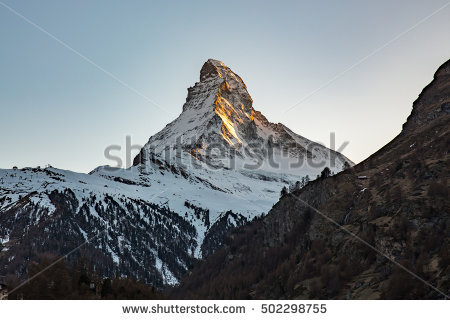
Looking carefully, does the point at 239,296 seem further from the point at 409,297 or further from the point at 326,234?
the point at 409,297

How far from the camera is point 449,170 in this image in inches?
6870

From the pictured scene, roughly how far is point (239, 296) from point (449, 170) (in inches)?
2859

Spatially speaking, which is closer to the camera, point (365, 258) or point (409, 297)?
point (409, 297)

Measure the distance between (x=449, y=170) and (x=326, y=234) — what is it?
131 feet
